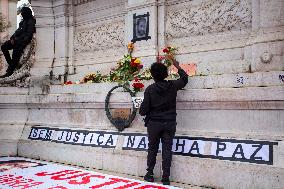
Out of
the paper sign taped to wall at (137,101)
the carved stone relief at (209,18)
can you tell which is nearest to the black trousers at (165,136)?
the paper sign taped to wall at (137,101)

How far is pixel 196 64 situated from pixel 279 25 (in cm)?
218

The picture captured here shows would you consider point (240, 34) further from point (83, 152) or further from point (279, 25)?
point (83, 152)

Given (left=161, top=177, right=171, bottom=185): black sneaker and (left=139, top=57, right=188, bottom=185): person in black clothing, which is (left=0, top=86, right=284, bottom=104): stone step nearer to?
(left=139, top=57, right=188, bottom=185): person in black clothing

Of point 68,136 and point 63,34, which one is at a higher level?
point 63,34

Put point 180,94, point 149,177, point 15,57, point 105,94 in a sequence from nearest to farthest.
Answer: point 149,177 < point 180,94 < point 105,94 < point 15,57

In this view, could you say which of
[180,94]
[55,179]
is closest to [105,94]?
[180,94]

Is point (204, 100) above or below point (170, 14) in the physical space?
below

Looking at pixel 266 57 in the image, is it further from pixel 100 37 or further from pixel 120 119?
pixel 100 37

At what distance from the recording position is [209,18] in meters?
8.35

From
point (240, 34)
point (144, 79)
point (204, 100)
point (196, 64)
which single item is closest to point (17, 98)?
point (144, 79)

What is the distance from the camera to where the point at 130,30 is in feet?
31.7

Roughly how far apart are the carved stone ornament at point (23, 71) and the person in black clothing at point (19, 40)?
0.47 ft

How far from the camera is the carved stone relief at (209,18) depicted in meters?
7.80

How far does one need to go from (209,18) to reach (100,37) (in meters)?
3.84
